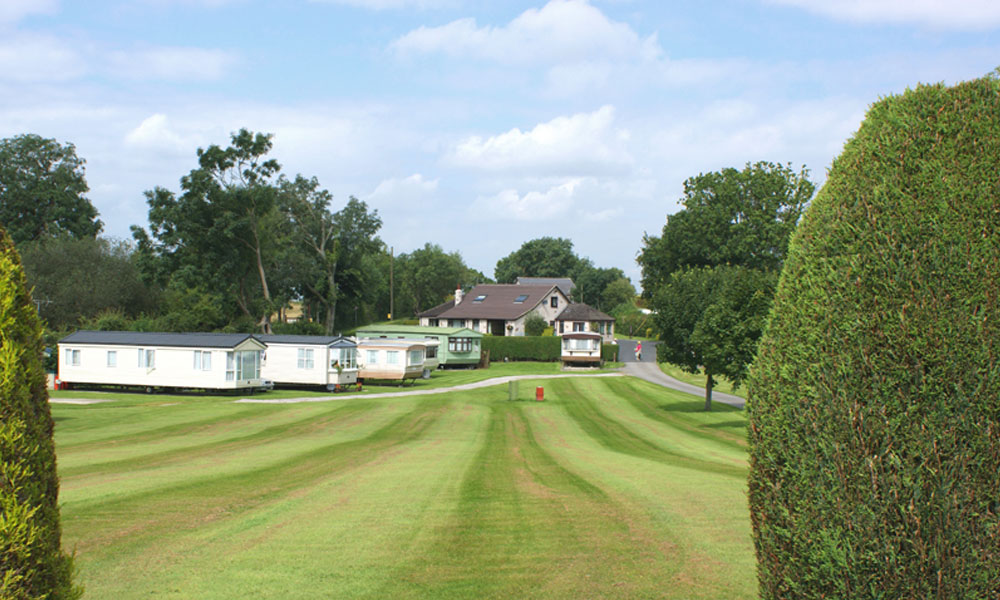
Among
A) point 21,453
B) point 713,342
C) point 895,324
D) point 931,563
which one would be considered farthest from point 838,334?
point 713,342

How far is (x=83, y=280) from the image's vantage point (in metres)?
62.3

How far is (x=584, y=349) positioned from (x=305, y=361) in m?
29.9

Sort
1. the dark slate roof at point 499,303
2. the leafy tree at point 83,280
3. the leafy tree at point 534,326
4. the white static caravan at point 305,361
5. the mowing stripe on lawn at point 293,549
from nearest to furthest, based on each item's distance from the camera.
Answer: the mowing stripe on lawn at point 293,549
the white static caravan at point 305,361
the leafy tree at point 83,280
the leafy tree at point 534,326
the dark slate roof at point 499,303

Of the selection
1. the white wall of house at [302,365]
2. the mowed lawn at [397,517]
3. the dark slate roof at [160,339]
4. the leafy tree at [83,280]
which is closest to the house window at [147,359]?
the dark slate roof at [160,339]

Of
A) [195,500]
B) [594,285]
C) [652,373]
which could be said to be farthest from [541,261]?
[195,500]

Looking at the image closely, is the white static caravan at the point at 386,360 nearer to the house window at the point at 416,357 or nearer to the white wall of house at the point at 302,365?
the house window at the point at 416,357

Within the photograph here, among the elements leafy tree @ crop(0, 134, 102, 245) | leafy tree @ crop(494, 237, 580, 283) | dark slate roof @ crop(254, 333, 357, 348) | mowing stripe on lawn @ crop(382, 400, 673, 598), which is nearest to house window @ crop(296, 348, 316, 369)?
dark slate roof @ crop(254, 333, 357, 348)

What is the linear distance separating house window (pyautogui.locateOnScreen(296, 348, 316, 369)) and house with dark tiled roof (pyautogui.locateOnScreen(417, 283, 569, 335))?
1478 inches

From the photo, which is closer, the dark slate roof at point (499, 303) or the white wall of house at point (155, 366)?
the white wall of house at point (155, 366)

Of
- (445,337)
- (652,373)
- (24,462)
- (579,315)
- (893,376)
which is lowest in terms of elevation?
(652,373)

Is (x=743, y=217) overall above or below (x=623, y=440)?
above

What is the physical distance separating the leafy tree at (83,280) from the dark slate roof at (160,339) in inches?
790

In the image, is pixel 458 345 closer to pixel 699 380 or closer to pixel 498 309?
pixel 498 309

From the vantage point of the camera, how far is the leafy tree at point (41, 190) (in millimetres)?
76250
